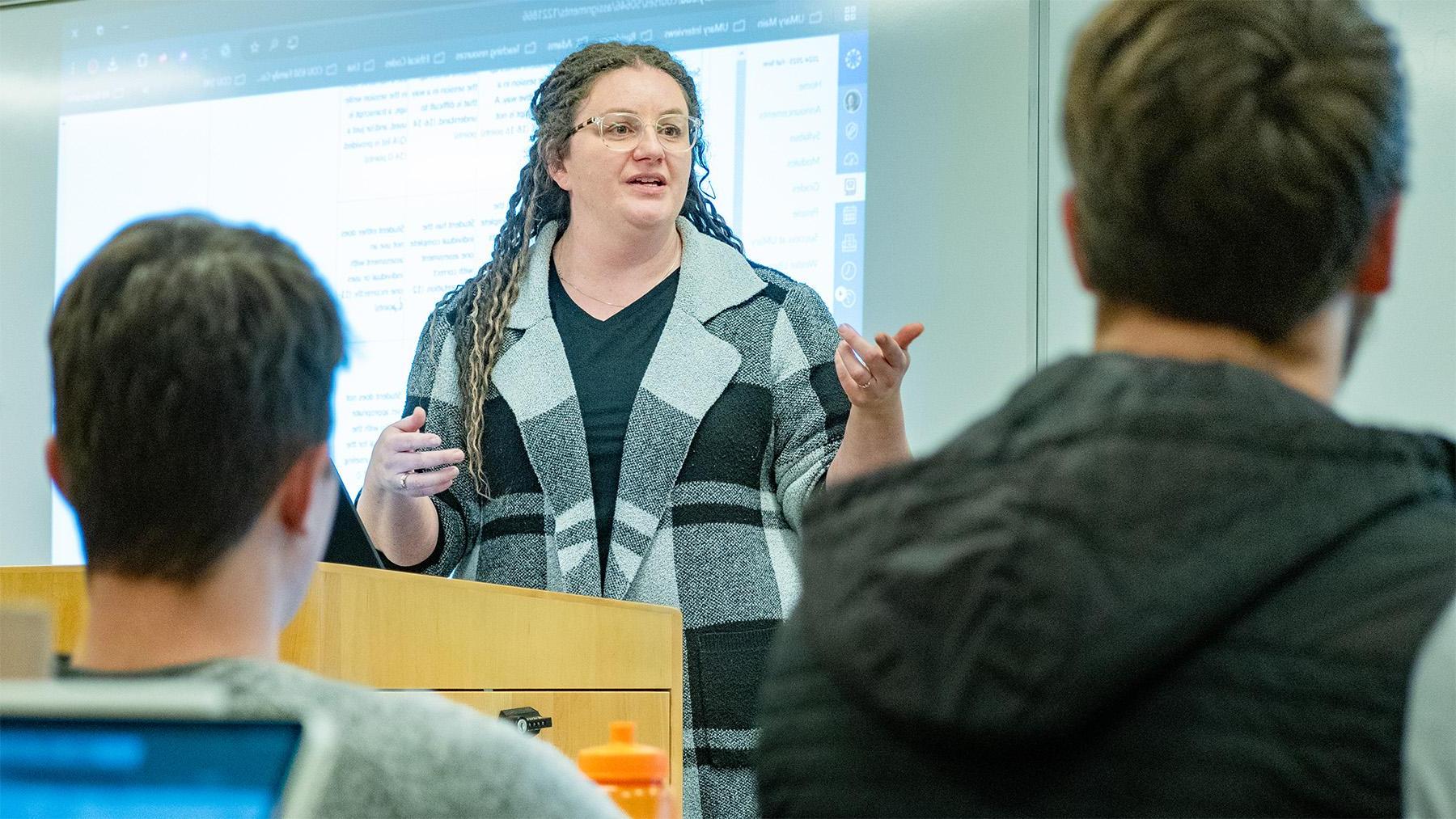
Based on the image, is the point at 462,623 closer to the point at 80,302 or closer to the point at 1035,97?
the point at 80,302

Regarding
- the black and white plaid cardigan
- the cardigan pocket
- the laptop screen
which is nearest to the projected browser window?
the black and white plaid cardigan

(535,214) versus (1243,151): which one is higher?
(535,214)

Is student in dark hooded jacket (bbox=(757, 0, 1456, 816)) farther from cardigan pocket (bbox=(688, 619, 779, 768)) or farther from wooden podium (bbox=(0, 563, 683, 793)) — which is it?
cardigan pocket (bbox=(688, 619, 779, 768))

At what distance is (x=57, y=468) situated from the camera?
0.84 m

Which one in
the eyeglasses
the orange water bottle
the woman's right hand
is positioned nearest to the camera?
the orange water bottle

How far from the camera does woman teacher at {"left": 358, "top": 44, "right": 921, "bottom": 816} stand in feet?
9.31

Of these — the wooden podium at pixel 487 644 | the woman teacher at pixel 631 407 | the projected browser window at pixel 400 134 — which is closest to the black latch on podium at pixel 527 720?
the wooden podium at pixel 487 644

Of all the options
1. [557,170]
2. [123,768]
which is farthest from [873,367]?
[123,768]

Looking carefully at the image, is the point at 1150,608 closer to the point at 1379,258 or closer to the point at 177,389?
the point at 1379,258

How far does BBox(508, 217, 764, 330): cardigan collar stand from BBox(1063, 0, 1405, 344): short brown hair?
2.27 m

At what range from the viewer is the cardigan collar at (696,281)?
3023 mm

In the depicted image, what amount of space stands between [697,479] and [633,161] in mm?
676

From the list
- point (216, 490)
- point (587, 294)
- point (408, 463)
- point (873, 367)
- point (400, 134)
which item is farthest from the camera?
point (400, 134)

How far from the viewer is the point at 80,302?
804 millimetres
